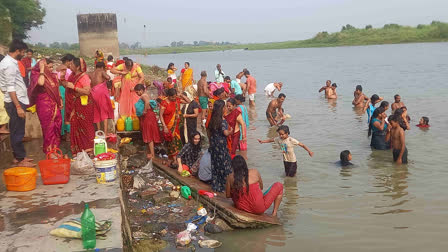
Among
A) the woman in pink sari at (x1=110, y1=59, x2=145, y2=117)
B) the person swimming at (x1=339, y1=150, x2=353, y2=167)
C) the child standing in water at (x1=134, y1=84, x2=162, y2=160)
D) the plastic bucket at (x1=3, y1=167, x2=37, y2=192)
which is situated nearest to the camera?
the plastic bucket at (x1=3, y1=167, x2=37, y2=192)

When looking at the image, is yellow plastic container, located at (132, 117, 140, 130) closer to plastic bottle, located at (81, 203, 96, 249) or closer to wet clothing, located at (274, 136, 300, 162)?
wet clothing, located at (274, 136, 300, 162)

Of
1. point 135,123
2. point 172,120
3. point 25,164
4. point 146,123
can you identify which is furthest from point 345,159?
point 25,164

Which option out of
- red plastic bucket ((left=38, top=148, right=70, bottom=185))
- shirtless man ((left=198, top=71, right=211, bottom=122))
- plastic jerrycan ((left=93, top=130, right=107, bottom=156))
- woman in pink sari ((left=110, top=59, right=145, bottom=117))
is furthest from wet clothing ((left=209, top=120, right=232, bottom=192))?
shirtless man ((left=198, top=71, right=211, bottom=122))

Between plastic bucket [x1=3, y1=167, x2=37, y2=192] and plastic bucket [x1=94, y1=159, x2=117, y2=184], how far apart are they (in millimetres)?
717

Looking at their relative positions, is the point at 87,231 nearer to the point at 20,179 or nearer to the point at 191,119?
the point at 20,179

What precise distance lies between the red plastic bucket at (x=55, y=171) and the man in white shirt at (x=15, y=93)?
38.9 inches

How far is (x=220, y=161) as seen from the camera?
6.38 m

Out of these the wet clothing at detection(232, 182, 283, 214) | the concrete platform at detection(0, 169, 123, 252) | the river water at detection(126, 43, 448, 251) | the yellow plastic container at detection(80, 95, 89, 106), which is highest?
the yellow plastic container at detection(80, 95, 89, 106)

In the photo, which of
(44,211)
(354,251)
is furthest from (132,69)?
(354,251)

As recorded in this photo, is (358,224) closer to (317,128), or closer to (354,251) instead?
(354,251)

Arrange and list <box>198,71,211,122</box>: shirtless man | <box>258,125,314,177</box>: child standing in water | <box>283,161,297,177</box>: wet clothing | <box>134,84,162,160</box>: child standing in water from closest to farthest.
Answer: <box>258,125,314,177</box>: child standing in water < <box>283,161,297,177</box>: wet clothing < <box>134,84,162,160</box>: child standing in water < <box>198,71,211,122</box>: shirtless man

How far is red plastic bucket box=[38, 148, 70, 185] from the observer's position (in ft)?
16.6

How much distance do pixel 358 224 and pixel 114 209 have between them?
324cm

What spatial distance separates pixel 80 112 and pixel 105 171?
166 centimetres
